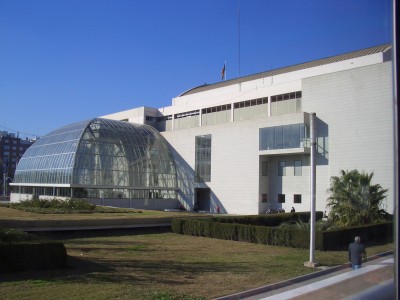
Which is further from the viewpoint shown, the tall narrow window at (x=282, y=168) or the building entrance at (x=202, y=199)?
the building entrance at (x=202, y=199)

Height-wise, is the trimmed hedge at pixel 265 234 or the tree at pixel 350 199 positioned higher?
the tree at pixel 350 199

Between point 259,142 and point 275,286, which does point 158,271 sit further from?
point 259,142

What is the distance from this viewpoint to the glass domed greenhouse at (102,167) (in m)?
50.2

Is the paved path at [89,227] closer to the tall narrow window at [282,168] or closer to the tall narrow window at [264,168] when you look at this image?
the tall narrow window at [282,168]

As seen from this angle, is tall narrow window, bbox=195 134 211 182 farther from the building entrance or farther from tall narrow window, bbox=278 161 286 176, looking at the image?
tall narrow window, bbox=278 161 286 176

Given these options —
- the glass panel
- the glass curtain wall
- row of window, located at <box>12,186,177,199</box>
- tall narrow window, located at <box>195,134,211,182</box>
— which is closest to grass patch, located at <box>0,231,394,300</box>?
row of window, located at <box>12,186,177,199</box>

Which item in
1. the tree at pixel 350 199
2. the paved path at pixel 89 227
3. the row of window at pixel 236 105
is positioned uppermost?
the row of window at pixel 236 105

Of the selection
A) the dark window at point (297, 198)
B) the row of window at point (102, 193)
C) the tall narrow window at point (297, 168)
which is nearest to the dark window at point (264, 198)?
the dark window at point (297, 198)

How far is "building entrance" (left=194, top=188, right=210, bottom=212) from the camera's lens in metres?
55.4

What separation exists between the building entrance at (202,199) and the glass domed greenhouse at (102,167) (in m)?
3.51

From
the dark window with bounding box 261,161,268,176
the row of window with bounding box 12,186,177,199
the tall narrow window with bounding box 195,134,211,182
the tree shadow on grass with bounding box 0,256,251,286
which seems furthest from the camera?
the tall narrow window with bounding box 195,134,211,182

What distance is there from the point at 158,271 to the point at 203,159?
143 ft

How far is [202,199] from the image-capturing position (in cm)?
5672

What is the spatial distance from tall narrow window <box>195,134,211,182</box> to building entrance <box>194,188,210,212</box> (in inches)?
77.2
